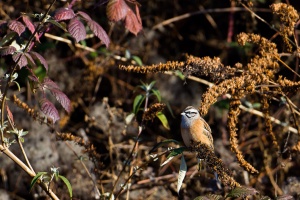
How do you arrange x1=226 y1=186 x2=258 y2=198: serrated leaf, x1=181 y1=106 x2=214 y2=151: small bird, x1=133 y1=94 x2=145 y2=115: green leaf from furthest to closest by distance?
1. x1=133 y1=94 x2=145 y2=115: green leaf
2. x1=181 y1=106 x2=214 y2=151: small bird
3. x1=226 y1=186 x2=258 y2=198: serrated leaf

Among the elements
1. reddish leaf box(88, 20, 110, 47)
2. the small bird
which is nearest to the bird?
the small bird

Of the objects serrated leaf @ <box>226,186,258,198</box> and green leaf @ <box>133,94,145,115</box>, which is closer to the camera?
serrated leaf @ <box>226,186,258,198</box>

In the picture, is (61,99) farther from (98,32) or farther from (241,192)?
(241,192)

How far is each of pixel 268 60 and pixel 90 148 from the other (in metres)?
1.20

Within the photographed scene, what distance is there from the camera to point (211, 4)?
626 cm

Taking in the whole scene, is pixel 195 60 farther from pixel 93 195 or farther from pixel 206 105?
pixel 93 195

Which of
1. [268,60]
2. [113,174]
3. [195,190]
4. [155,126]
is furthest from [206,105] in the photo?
[155,126]

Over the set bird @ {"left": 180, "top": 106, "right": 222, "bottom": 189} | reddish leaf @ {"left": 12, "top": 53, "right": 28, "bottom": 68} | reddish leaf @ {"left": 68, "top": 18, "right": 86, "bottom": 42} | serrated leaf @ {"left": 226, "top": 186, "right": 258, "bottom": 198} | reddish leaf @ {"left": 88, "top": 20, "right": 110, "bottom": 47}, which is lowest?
bird @ {"left": 180, "top": 106, "right": 222, "bottom": 189}

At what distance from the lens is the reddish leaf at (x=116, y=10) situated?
3.19 metres

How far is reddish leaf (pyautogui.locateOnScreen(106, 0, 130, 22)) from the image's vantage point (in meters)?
3.19

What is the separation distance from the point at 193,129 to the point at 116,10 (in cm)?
95

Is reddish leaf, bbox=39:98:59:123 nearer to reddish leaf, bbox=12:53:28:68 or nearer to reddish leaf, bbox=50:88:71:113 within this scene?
reddish leaf, bbox=50:88:71:113

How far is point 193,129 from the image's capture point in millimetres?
3547

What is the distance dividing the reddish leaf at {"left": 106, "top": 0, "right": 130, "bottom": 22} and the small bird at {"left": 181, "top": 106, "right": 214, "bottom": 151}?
2.84ft
